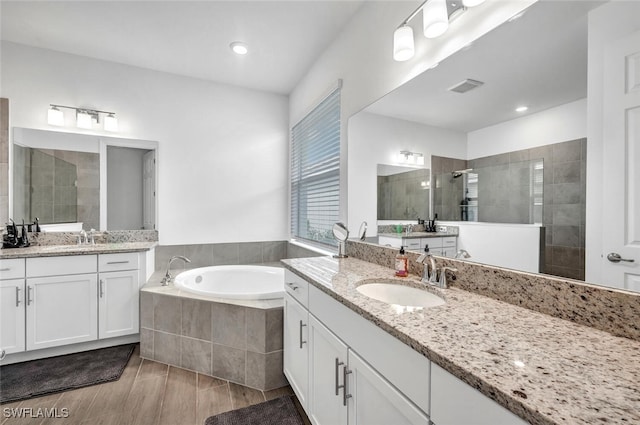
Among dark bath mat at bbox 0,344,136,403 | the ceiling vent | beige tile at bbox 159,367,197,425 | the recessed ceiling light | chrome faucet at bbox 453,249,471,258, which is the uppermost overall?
the recessed ceiling light

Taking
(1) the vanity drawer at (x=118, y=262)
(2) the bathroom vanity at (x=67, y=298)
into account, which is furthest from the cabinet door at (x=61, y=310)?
(1) the vanity drawer at (x=118, y=262)

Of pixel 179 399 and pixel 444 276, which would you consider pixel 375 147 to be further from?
pixel 179 399

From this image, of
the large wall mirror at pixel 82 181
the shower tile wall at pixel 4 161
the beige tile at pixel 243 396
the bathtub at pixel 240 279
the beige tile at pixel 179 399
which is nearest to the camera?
the beige tile at pixel 179 399

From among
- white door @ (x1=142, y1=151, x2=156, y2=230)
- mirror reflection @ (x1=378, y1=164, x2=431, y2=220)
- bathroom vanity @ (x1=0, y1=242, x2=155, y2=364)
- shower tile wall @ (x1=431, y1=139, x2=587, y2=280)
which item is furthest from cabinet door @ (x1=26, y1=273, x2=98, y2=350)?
shower tile wall @ (x1=431, y1=139, x2=587, y2=280)

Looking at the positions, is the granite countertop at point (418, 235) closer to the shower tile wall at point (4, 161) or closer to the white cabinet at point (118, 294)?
the white cabinet at point (118, 294)

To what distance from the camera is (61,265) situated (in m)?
2.29

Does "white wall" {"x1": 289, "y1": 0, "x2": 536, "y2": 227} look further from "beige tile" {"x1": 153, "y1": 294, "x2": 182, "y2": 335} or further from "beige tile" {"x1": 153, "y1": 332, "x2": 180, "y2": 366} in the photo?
"beige tile" {"x1": 153, "y1": 332, "x2": 180, "y2": 366}

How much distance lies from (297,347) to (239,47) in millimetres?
2560

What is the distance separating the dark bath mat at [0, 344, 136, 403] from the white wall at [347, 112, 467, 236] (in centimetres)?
216

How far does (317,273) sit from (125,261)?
1921 mm

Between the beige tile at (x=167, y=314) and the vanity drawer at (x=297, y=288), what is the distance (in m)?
1.00

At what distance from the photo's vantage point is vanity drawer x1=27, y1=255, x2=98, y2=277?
222cm

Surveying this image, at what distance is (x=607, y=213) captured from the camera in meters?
0.81

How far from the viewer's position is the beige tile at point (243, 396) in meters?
1.81
